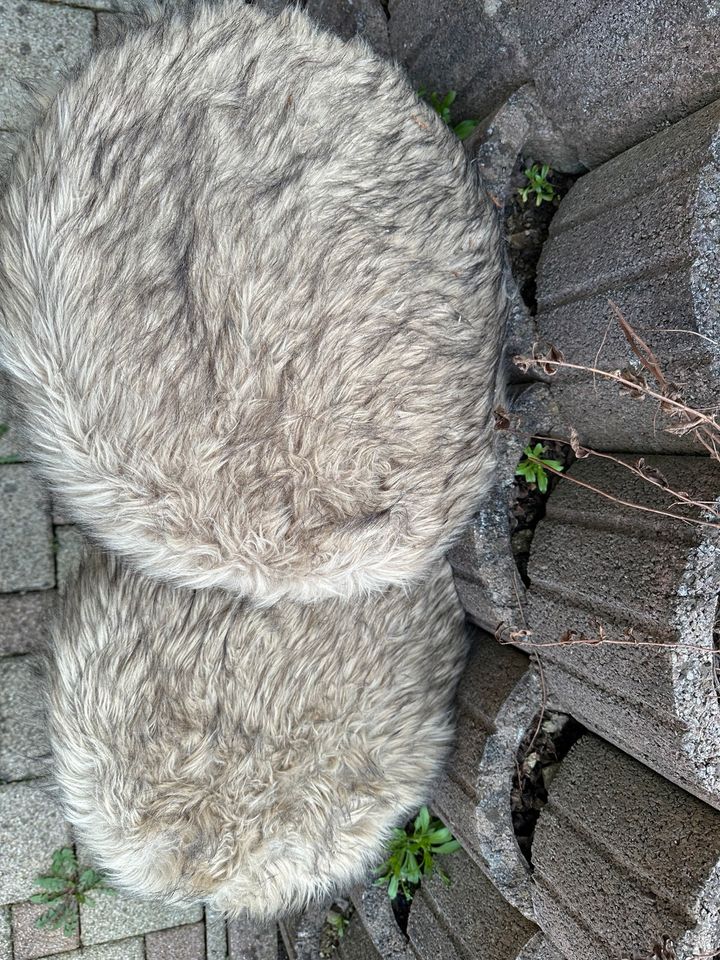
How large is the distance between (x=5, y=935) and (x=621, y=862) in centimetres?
213

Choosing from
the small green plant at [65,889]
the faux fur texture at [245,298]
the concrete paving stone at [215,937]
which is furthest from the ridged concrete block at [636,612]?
the small green plant at [65,889]

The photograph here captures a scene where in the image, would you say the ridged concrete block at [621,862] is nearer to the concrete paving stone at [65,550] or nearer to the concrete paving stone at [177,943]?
the concrete paving stone at [177,943]

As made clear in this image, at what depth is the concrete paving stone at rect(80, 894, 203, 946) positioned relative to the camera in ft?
7.97

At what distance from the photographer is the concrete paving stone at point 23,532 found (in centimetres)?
229

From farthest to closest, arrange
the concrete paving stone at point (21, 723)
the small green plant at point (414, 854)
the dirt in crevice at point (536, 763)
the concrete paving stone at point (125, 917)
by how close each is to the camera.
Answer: the concrete paving stone at point (125, 917) → the concrete paving stone at point (21, 723) → the small green plant at point (414, 854) → the dirt in crevice at point (536, 763)

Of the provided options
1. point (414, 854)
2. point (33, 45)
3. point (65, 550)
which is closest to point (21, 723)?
point (65, 550)

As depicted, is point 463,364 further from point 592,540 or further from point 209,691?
point 209,691

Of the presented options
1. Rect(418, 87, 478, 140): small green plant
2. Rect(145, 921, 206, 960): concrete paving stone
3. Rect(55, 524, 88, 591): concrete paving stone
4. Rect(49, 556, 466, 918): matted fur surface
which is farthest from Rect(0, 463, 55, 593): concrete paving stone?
Rect(418, 87, 478, 140): small green plant

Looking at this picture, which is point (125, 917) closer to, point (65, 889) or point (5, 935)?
point (65, 889)

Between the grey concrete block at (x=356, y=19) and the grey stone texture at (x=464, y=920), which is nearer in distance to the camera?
the grey stone texture at (x=464, y=920)

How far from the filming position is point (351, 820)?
5.52 feet

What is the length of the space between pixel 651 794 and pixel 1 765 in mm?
2056

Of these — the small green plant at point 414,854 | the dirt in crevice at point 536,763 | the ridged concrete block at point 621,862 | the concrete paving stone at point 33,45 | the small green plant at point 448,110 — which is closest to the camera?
the ridged concrete block at point 621,862

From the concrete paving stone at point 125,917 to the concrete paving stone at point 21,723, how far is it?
547 mm
